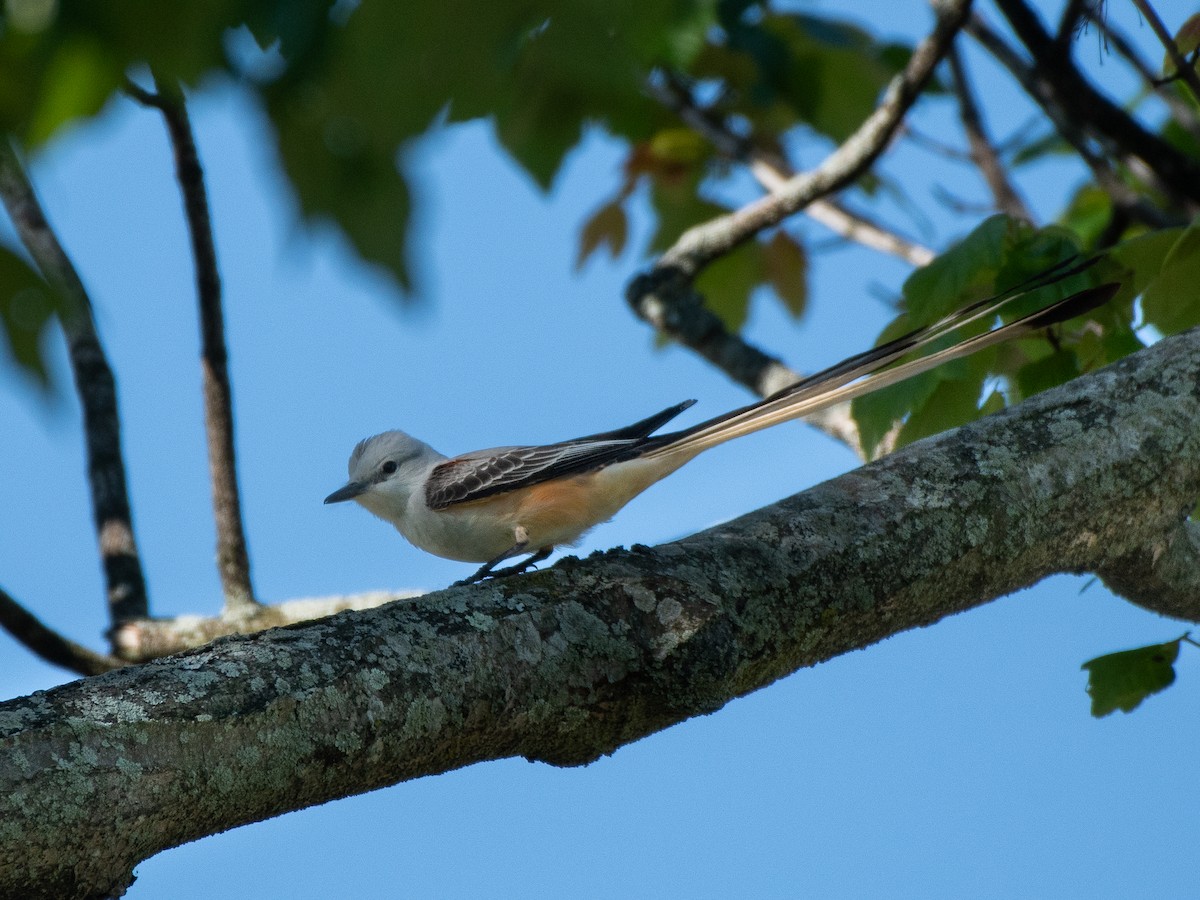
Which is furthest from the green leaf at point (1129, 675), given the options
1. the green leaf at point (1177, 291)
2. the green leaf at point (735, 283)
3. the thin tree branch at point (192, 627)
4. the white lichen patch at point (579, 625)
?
the green leaf at point (735, 283)

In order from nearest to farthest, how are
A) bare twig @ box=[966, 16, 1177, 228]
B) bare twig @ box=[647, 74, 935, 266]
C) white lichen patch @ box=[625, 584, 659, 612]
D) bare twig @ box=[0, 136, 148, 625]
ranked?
1. white lichen patch @ box=[625, 584, 659, 612]
2. bare twig @ box=[0, 136, 148, 625]
3. bare twig @ box=[966, 16, 1177, 228]
4. bare twig @ box=[647, 74, 935, 266]

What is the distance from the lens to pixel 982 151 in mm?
5859

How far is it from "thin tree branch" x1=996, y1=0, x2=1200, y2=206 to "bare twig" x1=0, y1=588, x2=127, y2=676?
3.96 metres

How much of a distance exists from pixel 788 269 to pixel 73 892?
14.7 feet

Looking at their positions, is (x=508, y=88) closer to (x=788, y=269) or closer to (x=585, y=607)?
(x=585, y=607)

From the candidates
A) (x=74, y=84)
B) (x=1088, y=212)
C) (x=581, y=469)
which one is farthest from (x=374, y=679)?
(x=1088, y=212)

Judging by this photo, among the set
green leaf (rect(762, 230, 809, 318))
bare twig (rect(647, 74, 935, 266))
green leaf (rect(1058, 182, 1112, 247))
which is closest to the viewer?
bare twig (rect(647, 74, 935, 266))

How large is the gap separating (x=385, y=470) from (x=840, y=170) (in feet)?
7.43

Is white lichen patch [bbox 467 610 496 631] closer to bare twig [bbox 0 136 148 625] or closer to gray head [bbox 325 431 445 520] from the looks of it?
gray head [bbox 325 431 445 520]

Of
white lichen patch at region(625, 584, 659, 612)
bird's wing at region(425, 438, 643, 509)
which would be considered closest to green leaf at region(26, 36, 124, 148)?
white lichen patch at region(625, 584, 659, 612)

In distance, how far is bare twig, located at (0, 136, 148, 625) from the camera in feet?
15.3

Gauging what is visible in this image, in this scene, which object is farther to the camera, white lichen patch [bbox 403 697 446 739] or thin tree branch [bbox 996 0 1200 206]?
thin tree branch [bbox 996 0 1200 206]

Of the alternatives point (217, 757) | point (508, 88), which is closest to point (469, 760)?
point (217, 757)

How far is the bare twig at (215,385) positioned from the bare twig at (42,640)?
62cm
